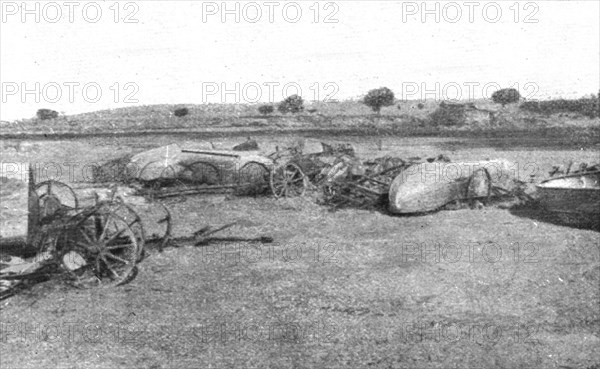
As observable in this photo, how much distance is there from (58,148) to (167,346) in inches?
810

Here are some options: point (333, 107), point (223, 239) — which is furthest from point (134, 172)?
point (333, 107)

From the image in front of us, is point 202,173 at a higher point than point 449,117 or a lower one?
lower

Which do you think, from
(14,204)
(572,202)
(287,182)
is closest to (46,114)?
(287,182)

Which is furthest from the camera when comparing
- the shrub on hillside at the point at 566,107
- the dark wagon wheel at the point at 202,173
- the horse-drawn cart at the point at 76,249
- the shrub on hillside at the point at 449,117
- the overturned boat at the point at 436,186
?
the shrub on hillside at the point at 566,107

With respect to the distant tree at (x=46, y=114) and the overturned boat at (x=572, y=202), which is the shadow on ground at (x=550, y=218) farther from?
the distant tree at (x=46, y=114)

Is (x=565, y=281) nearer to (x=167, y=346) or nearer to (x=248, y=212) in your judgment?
(x=167, y=346)

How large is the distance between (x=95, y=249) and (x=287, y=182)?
23.8ft

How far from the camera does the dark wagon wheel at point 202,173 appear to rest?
16.7 metres

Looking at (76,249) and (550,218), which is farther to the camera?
(550,218)

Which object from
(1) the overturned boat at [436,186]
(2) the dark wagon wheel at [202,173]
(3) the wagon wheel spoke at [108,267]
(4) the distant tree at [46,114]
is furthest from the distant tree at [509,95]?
(3) the wagon wheel spoke at [108,267]

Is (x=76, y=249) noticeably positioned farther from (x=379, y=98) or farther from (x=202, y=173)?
(x=379, y=98)

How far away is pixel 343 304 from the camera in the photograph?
880cm

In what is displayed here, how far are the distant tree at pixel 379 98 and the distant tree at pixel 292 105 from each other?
5.67 metres

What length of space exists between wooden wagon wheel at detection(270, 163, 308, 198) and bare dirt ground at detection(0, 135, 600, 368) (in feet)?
7.95
